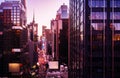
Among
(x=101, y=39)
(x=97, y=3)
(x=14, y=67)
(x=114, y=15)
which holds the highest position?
(x=97, y=3)

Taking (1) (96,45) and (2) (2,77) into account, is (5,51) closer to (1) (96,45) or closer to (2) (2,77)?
(2) (2,77)

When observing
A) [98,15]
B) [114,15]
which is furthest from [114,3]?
[98,15]

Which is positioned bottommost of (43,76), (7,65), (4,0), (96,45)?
(43,76)

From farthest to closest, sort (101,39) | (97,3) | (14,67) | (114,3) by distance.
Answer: (14,67) < (101,39) < (114,3) < (97,3)

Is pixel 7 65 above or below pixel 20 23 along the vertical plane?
below

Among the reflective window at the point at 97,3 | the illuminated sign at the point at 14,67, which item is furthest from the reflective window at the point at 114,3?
the illuminated sign at the point at 14,67

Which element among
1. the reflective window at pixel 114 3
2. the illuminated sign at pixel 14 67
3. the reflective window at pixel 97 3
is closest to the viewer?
the reflective window at pixel 97 3

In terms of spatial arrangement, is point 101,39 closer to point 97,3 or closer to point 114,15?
point 114,15

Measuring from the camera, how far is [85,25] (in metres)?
44.2

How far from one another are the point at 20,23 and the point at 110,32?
64023 mm

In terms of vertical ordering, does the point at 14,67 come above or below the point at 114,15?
below

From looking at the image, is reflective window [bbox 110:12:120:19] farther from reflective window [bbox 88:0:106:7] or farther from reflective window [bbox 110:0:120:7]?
reflective window [bbox 88:0:106:7]

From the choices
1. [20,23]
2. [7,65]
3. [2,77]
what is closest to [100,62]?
[2,77]

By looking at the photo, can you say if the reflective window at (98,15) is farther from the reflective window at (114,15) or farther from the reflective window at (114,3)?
the reflective window at (114,3)
